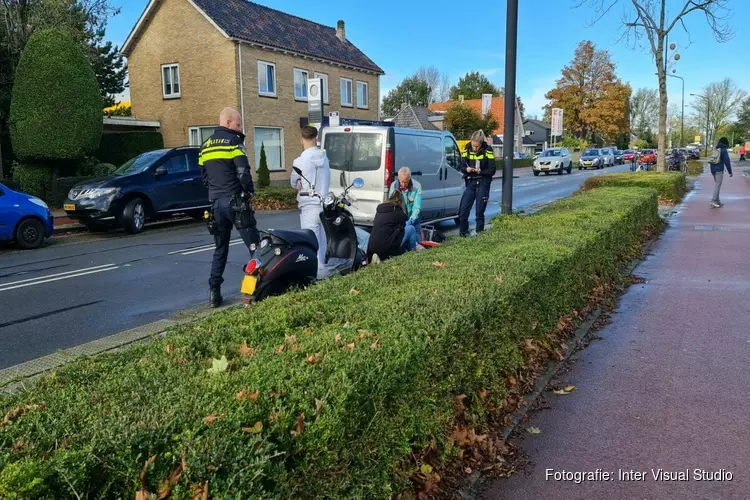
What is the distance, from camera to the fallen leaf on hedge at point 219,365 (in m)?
2.63

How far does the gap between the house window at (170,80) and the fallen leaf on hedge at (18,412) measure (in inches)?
1128

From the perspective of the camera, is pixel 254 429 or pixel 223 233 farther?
pixel 223 233

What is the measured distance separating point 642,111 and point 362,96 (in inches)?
2942

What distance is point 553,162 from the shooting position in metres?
40.7

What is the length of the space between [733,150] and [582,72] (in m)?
36.4

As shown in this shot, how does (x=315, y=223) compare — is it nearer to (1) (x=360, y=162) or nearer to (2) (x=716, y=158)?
(1) (x=360, y=162)

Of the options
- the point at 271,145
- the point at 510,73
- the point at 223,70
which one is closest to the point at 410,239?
the point at 510,73

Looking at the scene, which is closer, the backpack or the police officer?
the police officer

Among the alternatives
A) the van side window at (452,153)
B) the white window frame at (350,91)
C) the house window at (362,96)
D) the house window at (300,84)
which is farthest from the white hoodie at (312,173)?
the house window at (362,96)

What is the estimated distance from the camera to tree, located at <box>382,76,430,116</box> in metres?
89.0

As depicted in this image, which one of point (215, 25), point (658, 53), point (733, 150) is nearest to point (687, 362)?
point (658, 53)

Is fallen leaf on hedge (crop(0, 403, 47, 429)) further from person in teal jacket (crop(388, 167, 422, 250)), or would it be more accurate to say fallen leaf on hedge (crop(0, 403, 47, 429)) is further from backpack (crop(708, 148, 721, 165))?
backpack (crop(708, 148, 721, 165))

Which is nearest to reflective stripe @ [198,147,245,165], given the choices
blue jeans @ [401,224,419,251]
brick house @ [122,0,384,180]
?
blue jeans @ [401,224,419,251]

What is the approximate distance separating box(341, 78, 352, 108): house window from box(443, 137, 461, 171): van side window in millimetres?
21086
